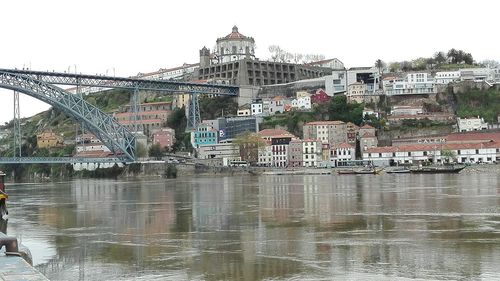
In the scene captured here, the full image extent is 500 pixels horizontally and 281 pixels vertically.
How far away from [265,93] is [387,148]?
23.3 metres

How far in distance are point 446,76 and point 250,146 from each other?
82.7 ft

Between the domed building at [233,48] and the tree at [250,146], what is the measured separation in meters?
26.7

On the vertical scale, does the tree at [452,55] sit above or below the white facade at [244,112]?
above

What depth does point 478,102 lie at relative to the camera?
238ft

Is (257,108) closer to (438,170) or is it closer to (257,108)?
(257,108)

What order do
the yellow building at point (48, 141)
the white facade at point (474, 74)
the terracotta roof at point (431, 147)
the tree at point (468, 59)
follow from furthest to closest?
the yellow building at point (48, 141)
the tree at point (468, 59)
the white facade at point (474, 74)
the terracotta roof at point (431, 147)

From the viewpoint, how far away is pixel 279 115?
77.8 meters

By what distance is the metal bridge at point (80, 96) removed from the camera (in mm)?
54812

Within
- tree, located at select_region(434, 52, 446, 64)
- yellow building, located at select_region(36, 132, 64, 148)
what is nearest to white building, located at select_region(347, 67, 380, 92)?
tree, located at select_region(434, 52, 446, 64)

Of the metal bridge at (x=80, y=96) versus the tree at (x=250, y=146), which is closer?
the metal bridge at (x=80, y=96)

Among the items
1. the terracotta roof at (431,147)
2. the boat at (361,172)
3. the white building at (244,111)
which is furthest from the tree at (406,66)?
the boat at (361,172)

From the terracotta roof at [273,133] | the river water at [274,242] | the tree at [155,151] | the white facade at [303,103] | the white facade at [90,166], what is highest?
the white facade at [303,103]

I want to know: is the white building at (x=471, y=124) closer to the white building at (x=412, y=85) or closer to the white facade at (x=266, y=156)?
the white building at (x=412, y=85)

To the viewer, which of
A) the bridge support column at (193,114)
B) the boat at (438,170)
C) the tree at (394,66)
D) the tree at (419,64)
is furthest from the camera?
the tree at (394,66)
